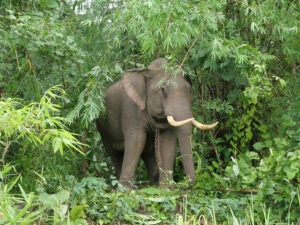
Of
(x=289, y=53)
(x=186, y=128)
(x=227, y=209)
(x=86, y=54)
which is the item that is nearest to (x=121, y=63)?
(x=86, y=54)

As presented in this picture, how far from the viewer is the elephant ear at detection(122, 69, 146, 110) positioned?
9.29 meters

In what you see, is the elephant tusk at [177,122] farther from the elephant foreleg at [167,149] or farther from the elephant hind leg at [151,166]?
the elephant hind leg at [151,166]

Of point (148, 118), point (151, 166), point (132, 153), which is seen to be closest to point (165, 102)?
point (148, 118)

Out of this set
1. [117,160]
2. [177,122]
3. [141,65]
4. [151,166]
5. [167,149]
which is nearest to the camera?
[177,122]

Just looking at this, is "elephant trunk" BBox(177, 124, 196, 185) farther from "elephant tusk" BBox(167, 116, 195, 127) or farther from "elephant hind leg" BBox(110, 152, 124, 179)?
"elephant hind leg" BBox(110, 152, 124, 179)

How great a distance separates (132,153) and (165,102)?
0.75 m

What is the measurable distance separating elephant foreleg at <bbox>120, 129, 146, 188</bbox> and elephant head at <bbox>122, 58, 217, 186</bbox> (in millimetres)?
195

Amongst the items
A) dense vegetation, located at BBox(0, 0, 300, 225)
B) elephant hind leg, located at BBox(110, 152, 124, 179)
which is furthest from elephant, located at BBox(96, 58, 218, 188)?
dense vegetation, located at BBox(0, 0, 300, 225)

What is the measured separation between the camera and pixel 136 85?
9281mm

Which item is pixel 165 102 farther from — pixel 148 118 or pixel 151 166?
pixel 151 166

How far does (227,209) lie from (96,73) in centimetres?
219

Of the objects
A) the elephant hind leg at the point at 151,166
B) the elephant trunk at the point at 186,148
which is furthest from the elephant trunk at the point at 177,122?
the elephant hind leg at the point at 151,166

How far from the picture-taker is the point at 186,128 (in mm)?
8906

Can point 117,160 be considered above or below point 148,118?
below
